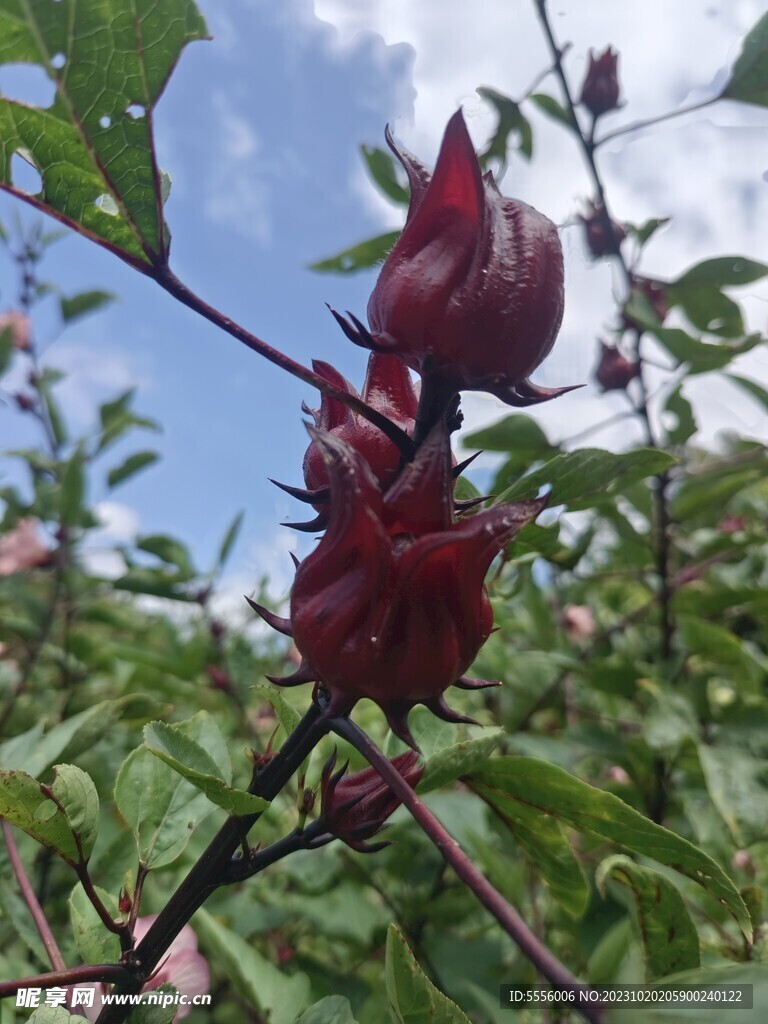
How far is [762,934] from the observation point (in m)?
0.78

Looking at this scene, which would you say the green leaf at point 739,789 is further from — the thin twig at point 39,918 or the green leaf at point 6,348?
the green leaf at point 6,348

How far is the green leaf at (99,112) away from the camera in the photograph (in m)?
0.46

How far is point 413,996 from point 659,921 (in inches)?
10.4

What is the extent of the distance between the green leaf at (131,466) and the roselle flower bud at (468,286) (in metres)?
1.68

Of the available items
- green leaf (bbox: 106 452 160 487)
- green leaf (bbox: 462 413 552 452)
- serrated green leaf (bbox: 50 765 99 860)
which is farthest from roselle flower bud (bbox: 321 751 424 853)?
green leaf (bbox: 106 452 160 487)

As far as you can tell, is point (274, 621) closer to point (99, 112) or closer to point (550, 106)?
point (99, 112)

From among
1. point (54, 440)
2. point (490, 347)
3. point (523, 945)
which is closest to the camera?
point (523, 945)

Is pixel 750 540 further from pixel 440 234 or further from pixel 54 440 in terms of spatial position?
pixel 54 440

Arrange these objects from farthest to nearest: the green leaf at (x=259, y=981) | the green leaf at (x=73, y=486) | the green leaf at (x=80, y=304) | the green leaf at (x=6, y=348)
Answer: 1. the green leaf at (x=80, y=304)
2. the green leaf at (x=6, y=348)
3. the green leaf at (x=73, y=486)
4. the green leaf at (x=259, y=981)

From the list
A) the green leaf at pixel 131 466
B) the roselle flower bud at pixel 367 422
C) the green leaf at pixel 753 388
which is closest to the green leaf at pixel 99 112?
the roselle flower bud at pixel 367 422

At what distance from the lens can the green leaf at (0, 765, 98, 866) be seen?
52cm

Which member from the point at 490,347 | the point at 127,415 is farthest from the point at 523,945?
the point at 127,415

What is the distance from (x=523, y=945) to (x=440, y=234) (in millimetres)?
384

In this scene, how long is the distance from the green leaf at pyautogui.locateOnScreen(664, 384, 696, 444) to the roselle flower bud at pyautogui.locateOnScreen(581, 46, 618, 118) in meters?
0.55
